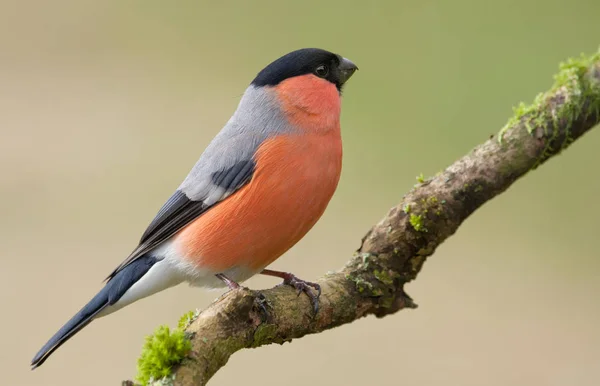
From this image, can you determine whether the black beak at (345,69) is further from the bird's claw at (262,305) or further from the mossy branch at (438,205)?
the bird's claw at (262,305)

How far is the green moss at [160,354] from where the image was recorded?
224 centimetres

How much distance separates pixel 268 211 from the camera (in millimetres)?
2969

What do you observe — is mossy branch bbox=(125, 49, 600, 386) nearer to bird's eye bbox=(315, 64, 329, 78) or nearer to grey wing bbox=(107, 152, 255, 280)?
grey wing bbox=(107, 152, 255, 280)

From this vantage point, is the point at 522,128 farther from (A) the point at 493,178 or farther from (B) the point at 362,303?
(B) the point at 362,303

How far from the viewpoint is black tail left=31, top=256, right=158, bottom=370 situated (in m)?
2.95

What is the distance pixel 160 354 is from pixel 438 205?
139cm

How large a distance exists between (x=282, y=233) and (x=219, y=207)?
→ 0.91 feet

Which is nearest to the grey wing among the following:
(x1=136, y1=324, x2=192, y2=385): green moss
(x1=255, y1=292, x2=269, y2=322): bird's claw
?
(x1=255, y1=292, x2=269, y2=322): bird's claw

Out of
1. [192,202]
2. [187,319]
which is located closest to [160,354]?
[187,319]

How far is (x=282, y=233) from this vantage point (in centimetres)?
300

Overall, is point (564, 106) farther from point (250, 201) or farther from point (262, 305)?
point (262, 305)

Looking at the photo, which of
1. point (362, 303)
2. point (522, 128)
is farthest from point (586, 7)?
point (362, 303)

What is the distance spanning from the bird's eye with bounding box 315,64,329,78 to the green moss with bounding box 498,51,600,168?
2.64 ft

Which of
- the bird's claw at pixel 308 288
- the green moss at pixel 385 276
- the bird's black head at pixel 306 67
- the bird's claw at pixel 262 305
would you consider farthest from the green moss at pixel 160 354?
the bird's black head at pixel 306 67
